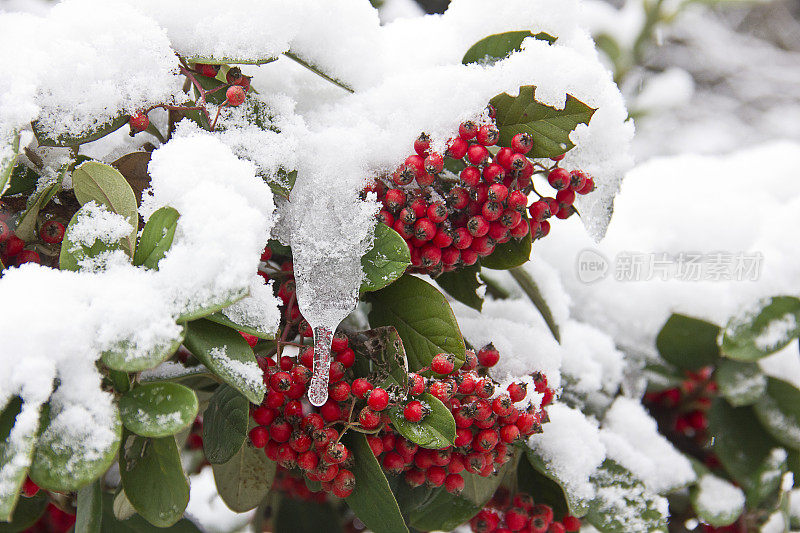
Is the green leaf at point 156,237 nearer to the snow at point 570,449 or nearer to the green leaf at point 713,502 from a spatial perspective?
the snow at point 570,449

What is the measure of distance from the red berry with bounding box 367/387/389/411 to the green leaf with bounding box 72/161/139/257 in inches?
11.1

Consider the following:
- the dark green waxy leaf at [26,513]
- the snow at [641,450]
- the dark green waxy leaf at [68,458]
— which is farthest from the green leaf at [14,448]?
the snow at [641,450]

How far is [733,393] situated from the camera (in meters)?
1.13

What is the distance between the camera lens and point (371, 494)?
76cm

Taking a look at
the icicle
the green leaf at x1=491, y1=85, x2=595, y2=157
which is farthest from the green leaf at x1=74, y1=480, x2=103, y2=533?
the green leaf at x1=491, y1=85, x2=595, y2=157

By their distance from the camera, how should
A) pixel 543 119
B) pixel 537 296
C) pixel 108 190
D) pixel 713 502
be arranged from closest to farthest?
pixel 108 190
pixel 543 119
pixel 537 296
pixel 713 502

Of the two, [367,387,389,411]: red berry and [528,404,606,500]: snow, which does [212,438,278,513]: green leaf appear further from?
[528,404,606,500]: snow

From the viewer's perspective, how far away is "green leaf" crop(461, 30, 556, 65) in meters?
0.84

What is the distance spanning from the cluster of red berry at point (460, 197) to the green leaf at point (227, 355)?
0.71ft

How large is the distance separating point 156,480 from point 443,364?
32cm

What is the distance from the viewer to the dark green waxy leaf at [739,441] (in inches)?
45.5

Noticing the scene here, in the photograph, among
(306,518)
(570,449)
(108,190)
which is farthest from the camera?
(306,518)

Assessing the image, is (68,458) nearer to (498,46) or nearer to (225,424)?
(225,424)

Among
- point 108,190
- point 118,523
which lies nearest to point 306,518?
point 118,523
